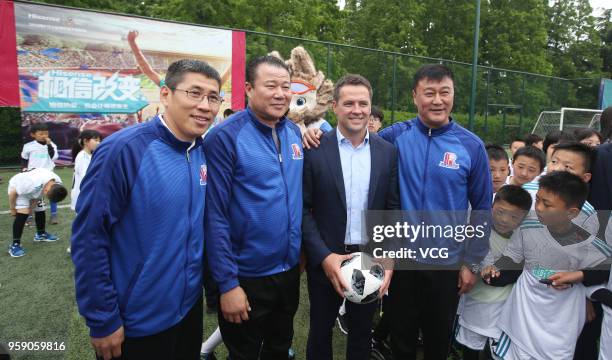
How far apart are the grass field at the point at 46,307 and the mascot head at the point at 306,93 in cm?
225

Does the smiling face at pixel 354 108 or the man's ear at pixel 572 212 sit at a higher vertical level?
the smiling face at pixel 354 108

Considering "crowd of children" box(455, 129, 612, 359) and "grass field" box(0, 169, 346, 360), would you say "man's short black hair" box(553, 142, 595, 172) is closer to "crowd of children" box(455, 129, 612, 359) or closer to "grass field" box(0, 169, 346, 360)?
"crowd of children" box(455, 129, 612, 359)

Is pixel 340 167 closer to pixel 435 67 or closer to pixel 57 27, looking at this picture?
pixel 435 67

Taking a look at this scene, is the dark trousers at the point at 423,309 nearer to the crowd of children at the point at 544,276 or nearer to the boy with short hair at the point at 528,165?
the crowd of children at the point at 544,276

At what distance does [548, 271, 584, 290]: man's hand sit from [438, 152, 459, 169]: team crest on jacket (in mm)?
811

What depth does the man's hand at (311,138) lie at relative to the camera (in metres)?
2.37

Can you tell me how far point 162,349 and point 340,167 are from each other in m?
1.33

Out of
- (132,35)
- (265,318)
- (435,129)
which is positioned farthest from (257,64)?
(132,35)

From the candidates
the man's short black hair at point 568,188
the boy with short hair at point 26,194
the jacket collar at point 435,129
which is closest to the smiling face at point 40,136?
the boy with short hair at point 26,194

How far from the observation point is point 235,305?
78.4 inches

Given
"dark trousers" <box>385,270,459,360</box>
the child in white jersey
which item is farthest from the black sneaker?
the child in white jersey

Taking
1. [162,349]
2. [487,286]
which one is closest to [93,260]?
[162,349]

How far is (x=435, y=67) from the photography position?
7.93ft

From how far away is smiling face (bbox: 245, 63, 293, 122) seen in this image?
6.98 ft
